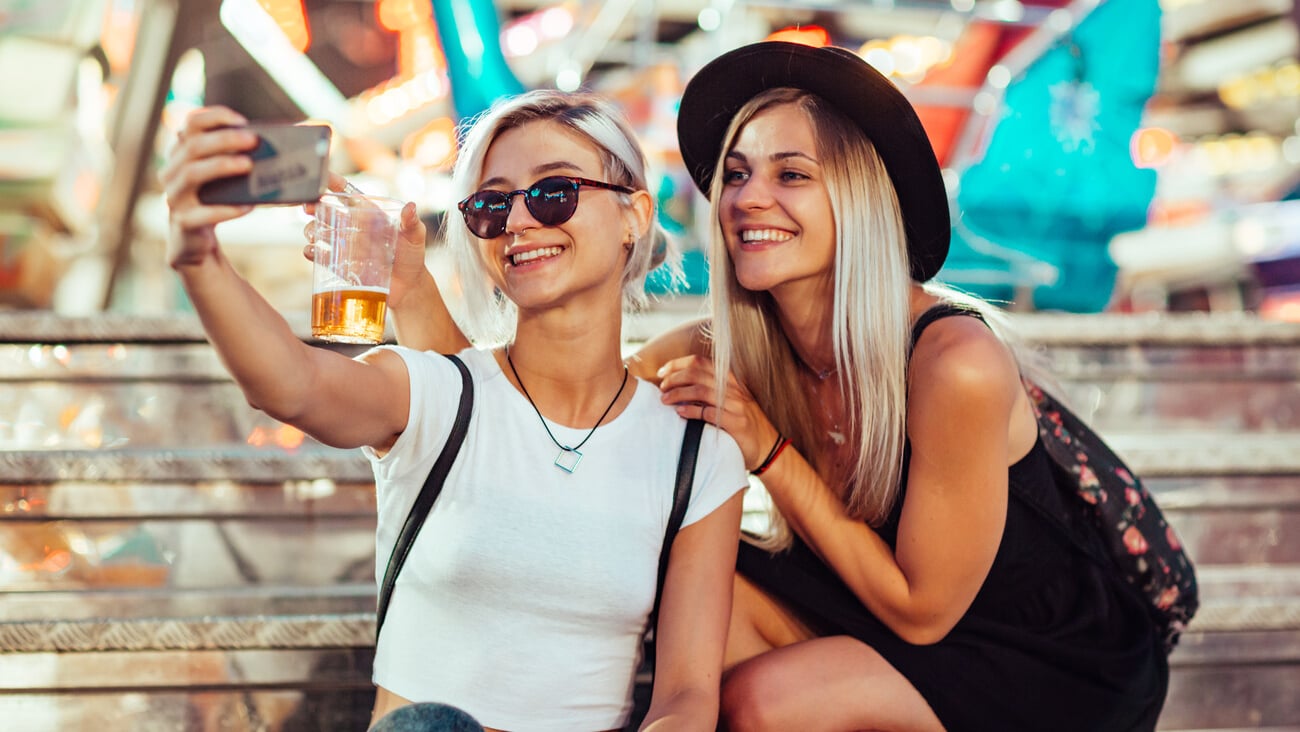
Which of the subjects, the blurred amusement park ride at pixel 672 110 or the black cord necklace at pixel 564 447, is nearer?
the black cord necklace at pixel 564 447

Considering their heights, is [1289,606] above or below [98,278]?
below

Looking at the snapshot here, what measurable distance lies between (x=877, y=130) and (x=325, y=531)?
177 cm

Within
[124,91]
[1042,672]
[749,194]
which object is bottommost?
[1042,672]

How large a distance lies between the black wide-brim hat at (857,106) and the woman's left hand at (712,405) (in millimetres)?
585

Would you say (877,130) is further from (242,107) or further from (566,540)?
(242,107)

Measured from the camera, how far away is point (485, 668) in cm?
177

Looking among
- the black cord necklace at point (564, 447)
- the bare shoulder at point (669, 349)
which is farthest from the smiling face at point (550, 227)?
the bare shoulder at point (669, 349)

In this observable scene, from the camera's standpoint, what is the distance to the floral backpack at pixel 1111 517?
2.28 metres

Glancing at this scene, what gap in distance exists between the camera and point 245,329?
4.43 feet

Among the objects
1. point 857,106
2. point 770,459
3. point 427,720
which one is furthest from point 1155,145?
point 427,720

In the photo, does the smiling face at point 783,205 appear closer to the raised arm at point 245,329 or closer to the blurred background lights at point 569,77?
the raised arm at point 245,329

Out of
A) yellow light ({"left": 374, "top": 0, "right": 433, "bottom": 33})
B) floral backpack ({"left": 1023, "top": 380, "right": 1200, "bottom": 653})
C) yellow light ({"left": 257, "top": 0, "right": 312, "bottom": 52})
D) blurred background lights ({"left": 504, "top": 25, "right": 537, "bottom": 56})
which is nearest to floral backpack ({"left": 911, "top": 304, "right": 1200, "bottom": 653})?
floral backpack ({"left": 1023, "top": 380, "right": 1200, "bottom": 653})

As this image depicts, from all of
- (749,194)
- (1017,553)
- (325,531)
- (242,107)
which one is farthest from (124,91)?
(1017,553)

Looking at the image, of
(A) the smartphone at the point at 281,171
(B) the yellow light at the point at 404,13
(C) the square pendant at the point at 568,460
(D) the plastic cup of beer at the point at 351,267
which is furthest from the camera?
(B) the yellow light at the point at 404,13
